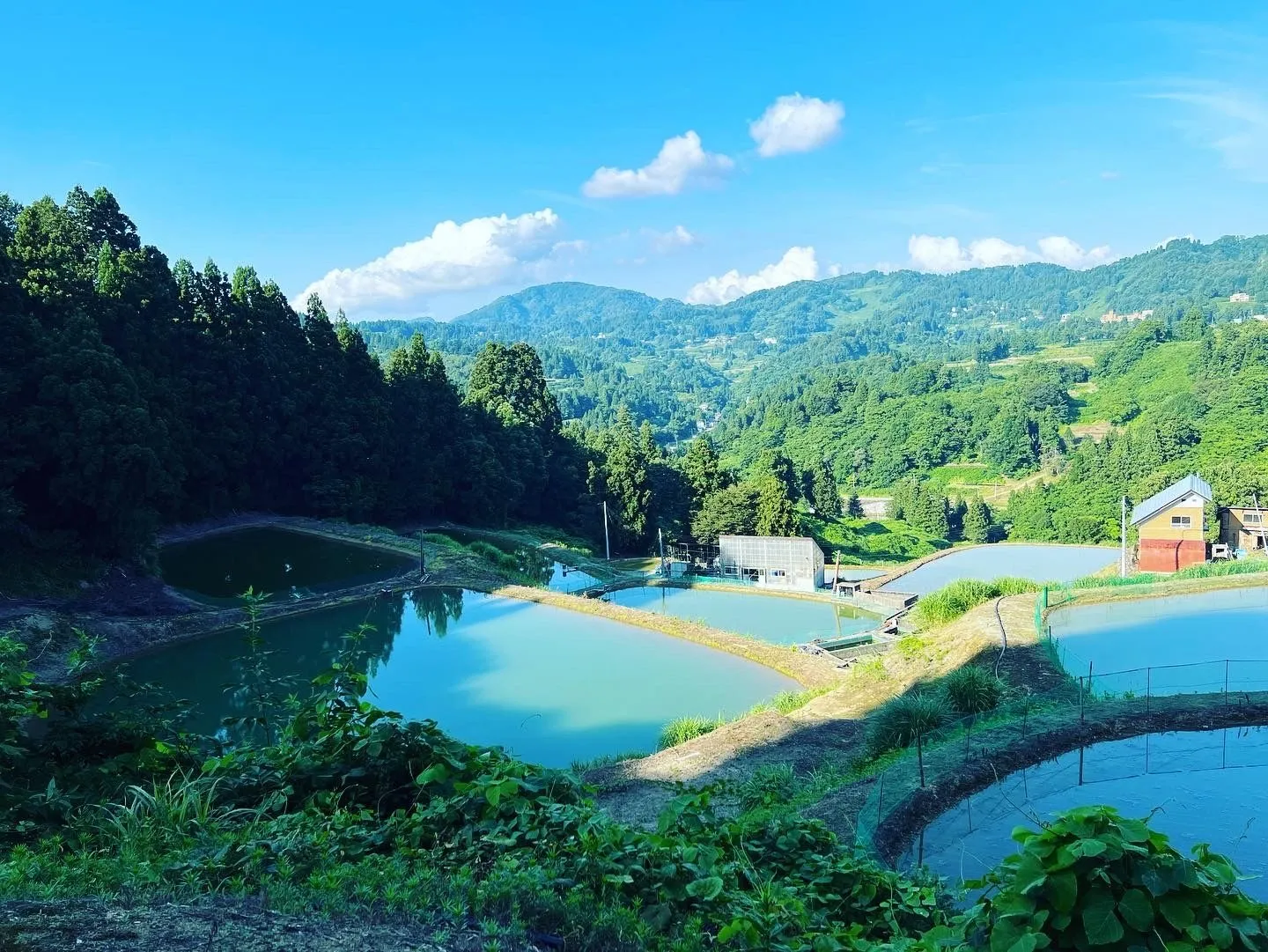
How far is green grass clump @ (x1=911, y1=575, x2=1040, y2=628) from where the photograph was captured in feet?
60.4

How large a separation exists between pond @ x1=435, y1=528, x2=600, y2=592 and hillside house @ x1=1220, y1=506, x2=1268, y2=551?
25337mm

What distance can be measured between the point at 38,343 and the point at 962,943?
23.9 metres

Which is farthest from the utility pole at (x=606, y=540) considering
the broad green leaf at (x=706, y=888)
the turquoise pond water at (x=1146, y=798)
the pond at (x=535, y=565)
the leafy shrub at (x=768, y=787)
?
the broad green leaf at (x=706, y=888)

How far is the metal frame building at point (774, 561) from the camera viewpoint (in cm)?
2945

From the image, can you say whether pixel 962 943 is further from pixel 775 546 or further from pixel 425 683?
pixel 775 546

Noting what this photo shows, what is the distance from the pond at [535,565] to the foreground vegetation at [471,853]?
830 inches

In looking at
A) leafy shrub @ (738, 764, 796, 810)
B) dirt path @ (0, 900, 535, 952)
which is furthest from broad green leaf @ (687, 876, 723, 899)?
leafy shrub @ (738, 764, 796, 810)

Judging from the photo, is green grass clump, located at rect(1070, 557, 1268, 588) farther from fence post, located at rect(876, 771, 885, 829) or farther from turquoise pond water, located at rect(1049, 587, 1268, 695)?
fence post, located at rect(876, 771, 885, 829)

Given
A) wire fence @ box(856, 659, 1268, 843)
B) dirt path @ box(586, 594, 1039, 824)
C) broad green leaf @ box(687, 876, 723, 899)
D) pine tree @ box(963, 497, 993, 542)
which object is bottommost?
pine tree @ box(963, 497, 993, 542)

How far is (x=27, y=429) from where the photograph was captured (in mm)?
19078

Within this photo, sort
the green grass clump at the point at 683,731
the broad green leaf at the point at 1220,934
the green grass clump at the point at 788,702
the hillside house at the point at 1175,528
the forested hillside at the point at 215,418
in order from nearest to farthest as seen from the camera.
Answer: the broad green leaf at the point at 1220,934
the green grass clump at the point at 683,731
the green grass clump at the point at 788,702
the forested hillside at the point at 215,418
the hillside house at the point at 1175,528

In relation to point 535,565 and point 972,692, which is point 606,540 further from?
point 972,692

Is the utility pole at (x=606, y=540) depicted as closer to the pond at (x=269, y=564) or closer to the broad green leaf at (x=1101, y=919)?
the pond at (x=269, y=564)

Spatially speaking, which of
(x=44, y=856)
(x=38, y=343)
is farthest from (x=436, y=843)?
(x=38, y=343)
